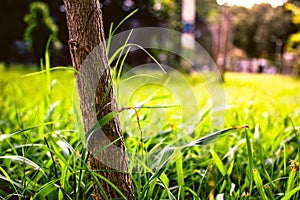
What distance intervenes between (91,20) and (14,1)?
25.1ft

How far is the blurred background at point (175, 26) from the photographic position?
217 inches

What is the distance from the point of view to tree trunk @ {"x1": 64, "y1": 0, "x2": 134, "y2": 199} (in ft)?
2.06

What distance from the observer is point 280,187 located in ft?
3.05

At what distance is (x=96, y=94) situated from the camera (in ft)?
2.12

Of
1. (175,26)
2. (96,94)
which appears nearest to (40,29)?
(175,26)

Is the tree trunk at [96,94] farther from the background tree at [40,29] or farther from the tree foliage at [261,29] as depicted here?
the tree foliage at [261,29]

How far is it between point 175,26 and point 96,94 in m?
7.29

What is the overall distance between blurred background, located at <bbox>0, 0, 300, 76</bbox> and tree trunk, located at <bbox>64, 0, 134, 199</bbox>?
2.01 feet

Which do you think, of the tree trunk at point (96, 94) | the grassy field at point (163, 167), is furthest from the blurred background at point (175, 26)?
the tree trunk at point (96, 94)

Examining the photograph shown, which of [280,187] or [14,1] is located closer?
[280,187]

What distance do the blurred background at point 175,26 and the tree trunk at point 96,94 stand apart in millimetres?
614

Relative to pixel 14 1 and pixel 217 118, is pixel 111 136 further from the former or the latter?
pixel 14 1

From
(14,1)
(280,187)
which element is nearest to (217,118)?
(280,187)

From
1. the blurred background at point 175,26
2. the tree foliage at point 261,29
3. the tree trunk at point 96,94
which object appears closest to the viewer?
the tree trunk at point 96,94
